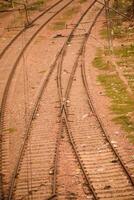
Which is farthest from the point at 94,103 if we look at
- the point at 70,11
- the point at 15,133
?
the point at 70,11

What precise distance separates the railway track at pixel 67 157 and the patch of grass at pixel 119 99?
105 centimetres

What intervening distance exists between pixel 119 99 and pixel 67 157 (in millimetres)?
6133

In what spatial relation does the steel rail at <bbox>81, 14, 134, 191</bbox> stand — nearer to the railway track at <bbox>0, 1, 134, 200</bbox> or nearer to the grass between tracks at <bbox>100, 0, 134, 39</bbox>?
the railway track at <bbox>0, 1, 134, 200</bbox>

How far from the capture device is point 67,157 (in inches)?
596

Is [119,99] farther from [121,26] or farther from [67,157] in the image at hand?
[121,26]

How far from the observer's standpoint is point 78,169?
14.4 m

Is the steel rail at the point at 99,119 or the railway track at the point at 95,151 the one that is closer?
the railway track at the point at 95,151

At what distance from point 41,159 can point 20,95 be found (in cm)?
729

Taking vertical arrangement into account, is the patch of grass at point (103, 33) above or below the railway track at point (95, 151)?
above

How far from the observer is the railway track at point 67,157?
13188mm

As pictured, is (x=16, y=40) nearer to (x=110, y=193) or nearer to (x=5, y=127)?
(x=5, y=127)

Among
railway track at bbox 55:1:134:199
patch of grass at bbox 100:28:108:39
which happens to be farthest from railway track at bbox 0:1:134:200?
patch of grass at bbox 100:28:108:39

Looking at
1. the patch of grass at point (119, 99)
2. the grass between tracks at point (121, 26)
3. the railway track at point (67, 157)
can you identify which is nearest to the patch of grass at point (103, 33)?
the grass between tracks at point (121, 26)

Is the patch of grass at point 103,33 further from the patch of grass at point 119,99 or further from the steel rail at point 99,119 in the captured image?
the patch of grass at point 119,99
